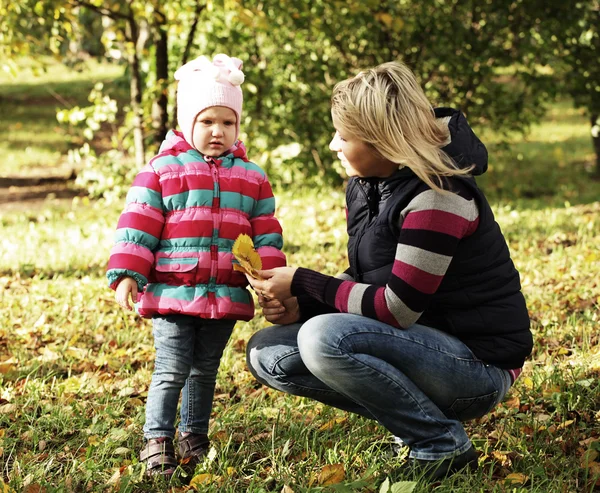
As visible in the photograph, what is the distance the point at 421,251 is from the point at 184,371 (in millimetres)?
963

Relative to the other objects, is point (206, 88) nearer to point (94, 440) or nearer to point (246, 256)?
point (246, 256)

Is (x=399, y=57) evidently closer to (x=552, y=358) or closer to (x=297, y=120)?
(x=297, y=120)

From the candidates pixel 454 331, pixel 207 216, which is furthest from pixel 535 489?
pixel 207 216

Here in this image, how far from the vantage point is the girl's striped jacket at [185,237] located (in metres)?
2.68

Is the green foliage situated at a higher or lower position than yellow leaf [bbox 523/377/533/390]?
higher

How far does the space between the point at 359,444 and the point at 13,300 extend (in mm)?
2682

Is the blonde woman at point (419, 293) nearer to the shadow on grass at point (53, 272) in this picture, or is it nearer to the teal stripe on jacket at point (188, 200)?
the teal stripe on jacket at point (188, 200)

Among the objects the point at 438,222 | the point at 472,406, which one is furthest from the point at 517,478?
the point at 438,222

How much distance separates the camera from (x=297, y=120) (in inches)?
328

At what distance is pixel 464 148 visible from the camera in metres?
2.53

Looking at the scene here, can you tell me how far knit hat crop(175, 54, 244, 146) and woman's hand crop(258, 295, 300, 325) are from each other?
25.4 inches

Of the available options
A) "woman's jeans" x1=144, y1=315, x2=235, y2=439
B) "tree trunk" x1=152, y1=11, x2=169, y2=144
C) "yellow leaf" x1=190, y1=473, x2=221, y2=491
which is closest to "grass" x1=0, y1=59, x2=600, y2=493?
"yellow leaf" x1=190, y1=473, x2=221, y2=491

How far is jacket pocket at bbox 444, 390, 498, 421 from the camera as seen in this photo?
8.46 ft

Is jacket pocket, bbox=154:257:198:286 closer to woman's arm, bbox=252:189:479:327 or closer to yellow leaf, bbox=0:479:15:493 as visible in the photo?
woman's arm, bbox=252:189:479:327
